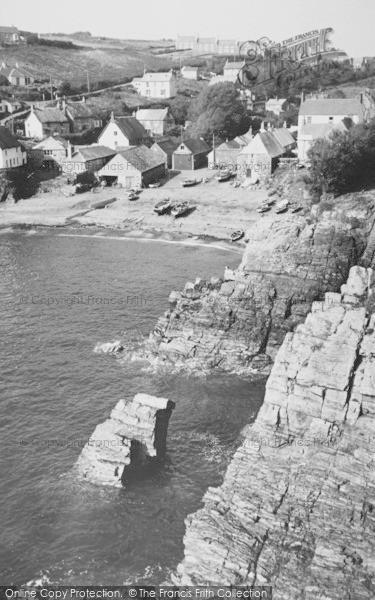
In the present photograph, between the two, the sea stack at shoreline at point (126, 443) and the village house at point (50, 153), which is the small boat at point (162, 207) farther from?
the sea stack at shoreline at point (126, 443)

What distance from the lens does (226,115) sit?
372ft

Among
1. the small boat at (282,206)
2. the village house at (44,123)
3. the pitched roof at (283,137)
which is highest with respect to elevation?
the village house at (44,123)

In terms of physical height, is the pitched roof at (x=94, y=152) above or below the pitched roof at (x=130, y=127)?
below

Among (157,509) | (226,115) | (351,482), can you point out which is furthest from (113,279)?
(226,115)

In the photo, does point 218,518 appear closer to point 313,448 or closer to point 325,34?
point 313,448

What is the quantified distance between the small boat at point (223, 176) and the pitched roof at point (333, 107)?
83.4 feet

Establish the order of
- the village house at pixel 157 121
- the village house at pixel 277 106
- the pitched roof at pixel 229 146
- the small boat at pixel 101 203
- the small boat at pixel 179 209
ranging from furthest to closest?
the village house at pixel 277 106 → the village house at pixel 157 121 → the pitched roof at pixel 229 146 → the small boat at pixel 101 203 → the small boat at pixel 179 209

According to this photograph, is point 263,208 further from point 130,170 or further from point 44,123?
point 44,123

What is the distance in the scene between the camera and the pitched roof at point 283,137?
10450 cm

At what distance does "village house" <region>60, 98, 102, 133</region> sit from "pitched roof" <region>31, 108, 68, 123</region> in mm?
2772

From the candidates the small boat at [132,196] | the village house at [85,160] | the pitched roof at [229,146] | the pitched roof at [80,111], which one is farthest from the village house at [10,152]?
the pitched roof at [229,146]

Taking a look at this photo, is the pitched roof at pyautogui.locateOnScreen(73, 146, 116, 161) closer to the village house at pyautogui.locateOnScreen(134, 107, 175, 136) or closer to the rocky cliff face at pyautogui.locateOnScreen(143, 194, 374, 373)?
the village house at pyautogui.locateOnScreen(134, 107, 175, 136)

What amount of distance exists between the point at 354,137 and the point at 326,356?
169 ft

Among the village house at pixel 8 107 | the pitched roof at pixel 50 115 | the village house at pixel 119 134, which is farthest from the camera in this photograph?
the village house at pixel 8 107
